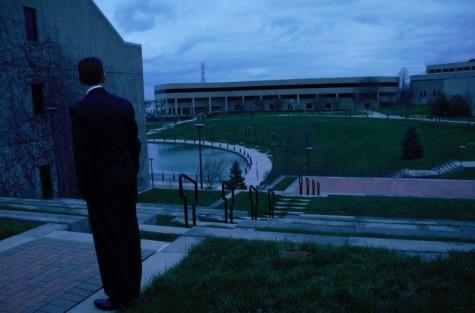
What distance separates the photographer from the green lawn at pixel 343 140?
114 ft

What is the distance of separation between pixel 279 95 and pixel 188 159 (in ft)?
209

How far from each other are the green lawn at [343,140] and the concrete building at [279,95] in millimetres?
28423

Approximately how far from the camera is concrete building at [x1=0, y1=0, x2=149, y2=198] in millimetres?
15125

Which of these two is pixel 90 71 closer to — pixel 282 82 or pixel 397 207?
pixel 397 207

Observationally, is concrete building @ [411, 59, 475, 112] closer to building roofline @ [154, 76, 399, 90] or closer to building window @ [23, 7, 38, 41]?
building roofline @ [154, 76, 399, 90]

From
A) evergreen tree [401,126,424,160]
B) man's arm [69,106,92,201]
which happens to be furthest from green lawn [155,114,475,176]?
man's arm [69,106,92,201]

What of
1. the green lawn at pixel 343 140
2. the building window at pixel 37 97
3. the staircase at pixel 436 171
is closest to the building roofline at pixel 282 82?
the green lawn at pixel 343 140

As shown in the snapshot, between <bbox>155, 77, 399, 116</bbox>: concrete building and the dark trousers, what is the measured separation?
100m

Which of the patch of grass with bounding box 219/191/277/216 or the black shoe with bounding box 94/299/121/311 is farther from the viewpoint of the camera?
the patch of grass with bounding box 219/191/277/216

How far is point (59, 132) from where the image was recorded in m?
17.9

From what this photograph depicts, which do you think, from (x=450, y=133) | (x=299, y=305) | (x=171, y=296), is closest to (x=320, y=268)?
(x=299, y=305)

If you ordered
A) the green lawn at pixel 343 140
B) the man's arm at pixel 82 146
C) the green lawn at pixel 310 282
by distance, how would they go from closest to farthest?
1. the man's arm at pixel 82 146
2. the green lawn at pixel 310 282
3. the green lawn at pixel 343 140

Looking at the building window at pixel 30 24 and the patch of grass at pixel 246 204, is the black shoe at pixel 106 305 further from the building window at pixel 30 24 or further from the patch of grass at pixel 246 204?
the building window at pixel 30 24

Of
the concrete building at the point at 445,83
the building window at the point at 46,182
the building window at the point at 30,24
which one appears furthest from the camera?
the concrete building at the point at 445,83
